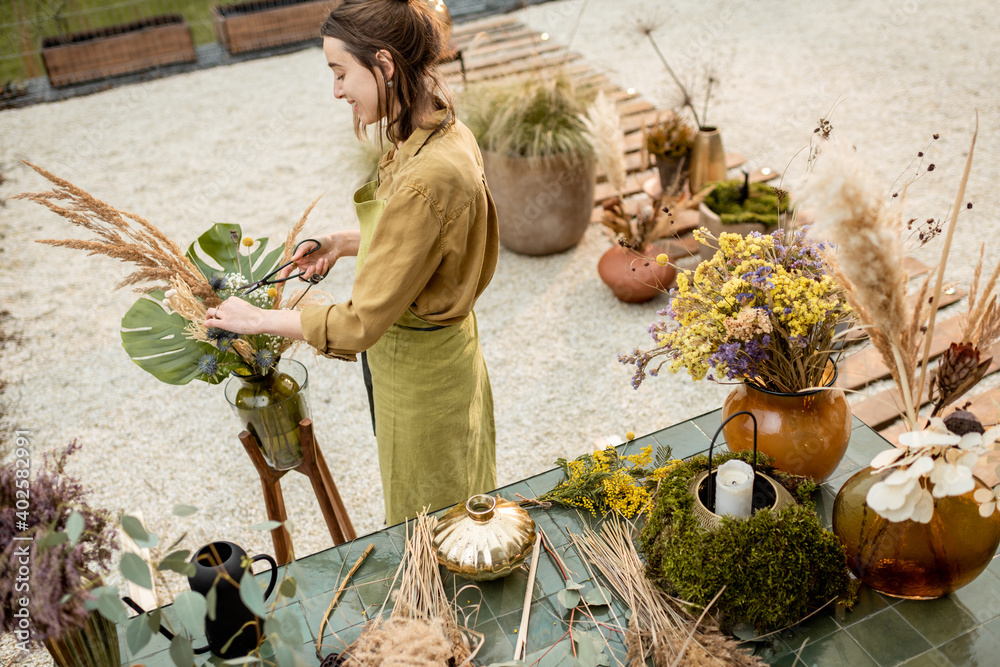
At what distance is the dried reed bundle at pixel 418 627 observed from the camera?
1179 millimetres

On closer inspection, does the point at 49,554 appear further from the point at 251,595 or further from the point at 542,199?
the point at 542,199

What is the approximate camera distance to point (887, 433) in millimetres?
2725

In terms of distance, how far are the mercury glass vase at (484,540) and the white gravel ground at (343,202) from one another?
0.75 metres

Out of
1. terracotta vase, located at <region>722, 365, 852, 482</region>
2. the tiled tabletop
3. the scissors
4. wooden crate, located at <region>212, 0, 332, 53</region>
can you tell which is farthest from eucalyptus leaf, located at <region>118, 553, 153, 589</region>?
wooden crate, located at <region>212, 0, 332, 53</region>

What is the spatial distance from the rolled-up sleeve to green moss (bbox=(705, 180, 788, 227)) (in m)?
2.32

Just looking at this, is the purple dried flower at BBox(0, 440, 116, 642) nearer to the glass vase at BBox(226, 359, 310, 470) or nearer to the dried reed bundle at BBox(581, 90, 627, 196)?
the glass vase at BBox(226, 359, 310, 470)

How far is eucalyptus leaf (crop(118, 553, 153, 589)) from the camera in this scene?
3.10ft

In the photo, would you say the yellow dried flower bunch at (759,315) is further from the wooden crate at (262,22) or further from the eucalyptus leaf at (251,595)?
the wooden crate at (262,22)

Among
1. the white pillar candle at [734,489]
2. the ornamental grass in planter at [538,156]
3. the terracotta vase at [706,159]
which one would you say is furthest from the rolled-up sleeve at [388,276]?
the terracotta vase at [706,159]

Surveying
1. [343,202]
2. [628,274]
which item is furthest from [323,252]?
[343,202]

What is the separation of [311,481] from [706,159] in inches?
115

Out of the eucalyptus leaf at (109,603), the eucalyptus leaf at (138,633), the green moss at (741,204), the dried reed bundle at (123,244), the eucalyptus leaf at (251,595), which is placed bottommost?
the green moss at (741,204)

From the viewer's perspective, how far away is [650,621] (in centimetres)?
126

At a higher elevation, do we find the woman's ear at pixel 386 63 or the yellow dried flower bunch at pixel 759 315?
the woman's ear at pixel 386 63
